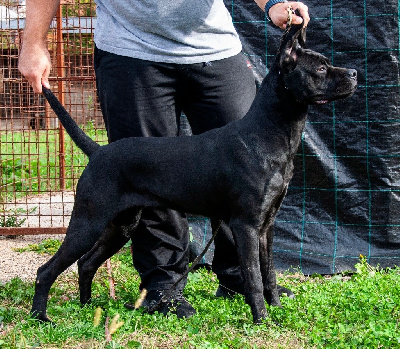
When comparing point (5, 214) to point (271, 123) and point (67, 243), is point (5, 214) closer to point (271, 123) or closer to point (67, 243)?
point (67, 243)

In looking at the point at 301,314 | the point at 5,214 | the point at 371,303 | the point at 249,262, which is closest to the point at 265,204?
the point at 249,262

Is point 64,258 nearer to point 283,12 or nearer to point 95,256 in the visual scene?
point 95,256

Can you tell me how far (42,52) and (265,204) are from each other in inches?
60.7

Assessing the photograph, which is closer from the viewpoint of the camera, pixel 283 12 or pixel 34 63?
pixel 283 12

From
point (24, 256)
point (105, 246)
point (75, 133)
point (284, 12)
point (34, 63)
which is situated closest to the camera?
point (284, 12)

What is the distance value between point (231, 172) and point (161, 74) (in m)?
0.78

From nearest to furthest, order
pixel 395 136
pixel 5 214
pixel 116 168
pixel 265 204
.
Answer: pixel 265 204 → pixel 116 168 → pixel 395 136 → pixel 5 214

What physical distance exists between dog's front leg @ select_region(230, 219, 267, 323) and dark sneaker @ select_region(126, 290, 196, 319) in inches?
20.3

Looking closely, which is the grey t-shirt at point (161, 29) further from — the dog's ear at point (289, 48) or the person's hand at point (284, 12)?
the dog's ear at point (289, 48)

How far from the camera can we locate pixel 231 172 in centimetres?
337

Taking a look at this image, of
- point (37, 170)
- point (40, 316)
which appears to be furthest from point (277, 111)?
point (37, 170)

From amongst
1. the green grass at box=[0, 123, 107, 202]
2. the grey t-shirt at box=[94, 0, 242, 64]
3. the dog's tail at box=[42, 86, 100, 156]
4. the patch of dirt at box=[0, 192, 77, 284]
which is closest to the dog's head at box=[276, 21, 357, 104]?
the grey t-shirt at box=[94, 0, 242, 64]

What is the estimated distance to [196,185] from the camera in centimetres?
347

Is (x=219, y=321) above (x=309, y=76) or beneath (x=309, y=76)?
beneath
